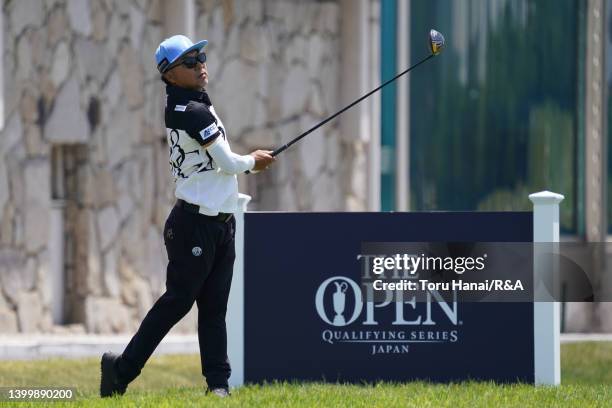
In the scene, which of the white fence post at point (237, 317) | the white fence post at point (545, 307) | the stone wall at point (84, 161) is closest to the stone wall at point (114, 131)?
the stone wall at point (84, 161)

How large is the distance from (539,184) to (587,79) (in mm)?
1316

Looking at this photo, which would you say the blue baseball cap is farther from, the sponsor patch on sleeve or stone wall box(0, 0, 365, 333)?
stone wall box(0, 0, 365, 333)

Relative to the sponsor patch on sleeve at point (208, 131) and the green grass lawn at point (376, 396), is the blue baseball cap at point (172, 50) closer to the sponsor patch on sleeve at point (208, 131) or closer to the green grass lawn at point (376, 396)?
the sponsor patch on sleeve at point (208, 131)

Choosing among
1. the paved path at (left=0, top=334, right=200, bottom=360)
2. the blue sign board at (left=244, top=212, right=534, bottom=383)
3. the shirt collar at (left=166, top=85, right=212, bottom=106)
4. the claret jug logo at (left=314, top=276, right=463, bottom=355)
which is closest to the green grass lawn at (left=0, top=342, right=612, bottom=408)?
the blue sign board at (left=244, top=212, right=534, bottom=383)

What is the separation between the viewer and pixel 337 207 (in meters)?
16.5

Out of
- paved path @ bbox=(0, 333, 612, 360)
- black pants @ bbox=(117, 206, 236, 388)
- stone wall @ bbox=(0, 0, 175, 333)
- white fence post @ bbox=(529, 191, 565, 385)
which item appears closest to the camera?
black pants @ bbox=(117, 206, 236, 388)

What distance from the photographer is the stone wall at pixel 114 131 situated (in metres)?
14.5

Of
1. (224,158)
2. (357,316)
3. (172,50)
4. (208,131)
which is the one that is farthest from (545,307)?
(172,50)

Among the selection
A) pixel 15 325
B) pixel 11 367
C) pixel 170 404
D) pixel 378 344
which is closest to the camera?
pixel 170 404

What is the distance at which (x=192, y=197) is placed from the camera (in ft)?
25.0

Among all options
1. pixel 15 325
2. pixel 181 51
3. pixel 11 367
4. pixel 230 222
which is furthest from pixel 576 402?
pixel 15 325

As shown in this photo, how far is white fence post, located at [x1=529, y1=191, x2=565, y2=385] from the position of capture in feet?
29.1

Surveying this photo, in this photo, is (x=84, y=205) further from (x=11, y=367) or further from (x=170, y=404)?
(x=170, y=404)

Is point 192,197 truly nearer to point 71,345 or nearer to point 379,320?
point 379,320
